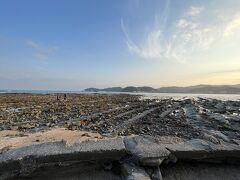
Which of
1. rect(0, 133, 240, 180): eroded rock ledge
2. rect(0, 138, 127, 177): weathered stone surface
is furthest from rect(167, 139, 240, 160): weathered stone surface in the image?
rect(0, 138, 127, 177): weathered stone surface

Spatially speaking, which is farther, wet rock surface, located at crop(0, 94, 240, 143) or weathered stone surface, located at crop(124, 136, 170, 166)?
wet rock surface, located at crop(0, 94, 240, 143)

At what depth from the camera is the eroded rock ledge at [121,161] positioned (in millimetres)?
3307

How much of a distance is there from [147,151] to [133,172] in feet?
1.69

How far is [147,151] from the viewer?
11.9ft

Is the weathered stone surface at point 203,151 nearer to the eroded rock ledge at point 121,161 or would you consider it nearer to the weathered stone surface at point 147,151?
the eroded rock ledge at point 121,161

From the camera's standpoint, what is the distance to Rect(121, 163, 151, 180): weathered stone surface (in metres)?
3.13

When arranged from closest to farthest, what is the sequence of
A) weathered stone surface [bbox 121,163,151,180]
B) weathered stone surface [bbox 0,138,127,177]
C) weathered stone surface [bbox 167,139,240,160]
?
weathered stone surface [bbox 121,163,151,180] < weathered stone surface [bbox 0,138,127,177] < weathered stone surface [bbox 167,139,240,160]

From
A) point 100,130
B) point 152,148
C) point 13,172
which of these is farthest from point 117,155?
point 100,130

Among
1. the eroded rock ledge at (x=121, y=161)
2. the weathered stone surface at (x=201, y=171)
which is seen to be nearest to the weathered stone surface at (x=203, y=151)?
the eroded rock ledge at (x=121, y=161)

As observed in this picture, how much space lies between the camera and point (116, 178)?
342cm

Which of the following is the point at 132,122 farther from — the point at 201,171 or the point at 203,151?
the point at 201,171

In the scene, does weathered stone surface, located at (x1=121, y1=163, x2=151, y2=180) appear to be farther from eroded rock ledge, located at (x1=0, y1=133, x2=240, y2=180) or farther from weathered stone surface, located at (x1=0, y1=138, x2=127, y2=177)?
weathered stone surface, located at (x1=0, y1=138, x2=127, y2=177)

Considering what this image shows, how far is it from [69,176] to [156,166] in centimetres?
142

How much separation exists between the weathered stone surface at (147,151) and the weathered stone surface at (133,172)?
15 cm
